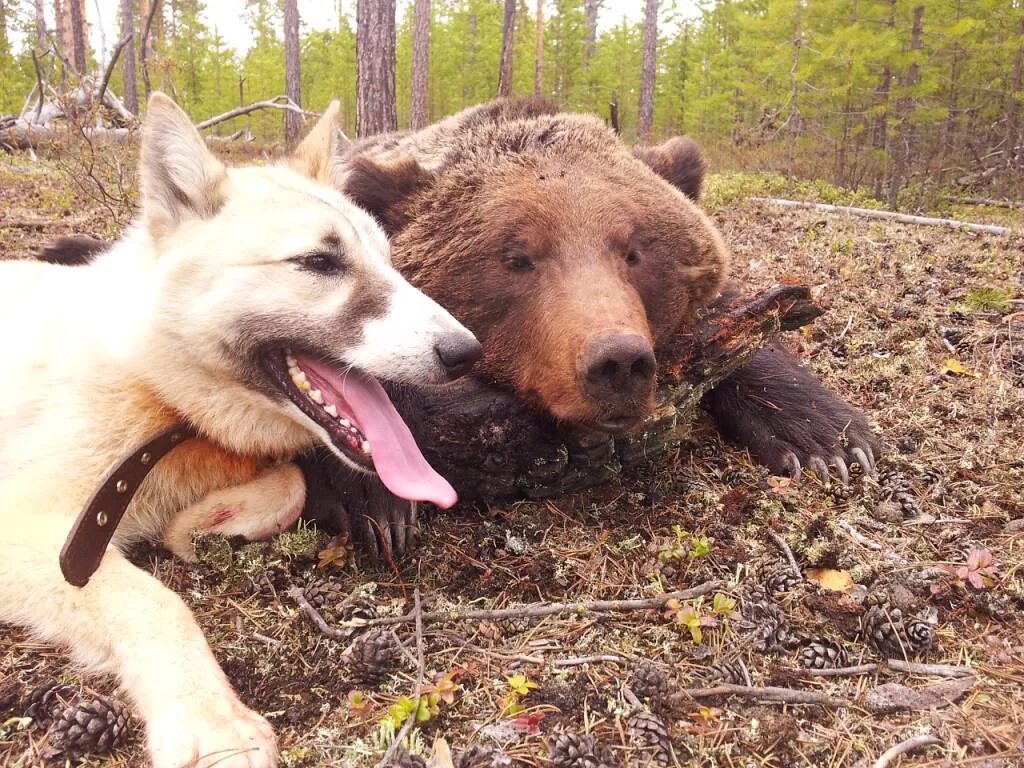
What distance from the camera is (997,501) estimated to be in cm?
313

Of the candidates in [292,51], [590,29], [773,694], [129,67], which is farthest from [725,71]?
[773,694]

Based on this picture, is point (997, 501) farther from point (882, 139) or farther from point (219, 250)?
point (882, 139)

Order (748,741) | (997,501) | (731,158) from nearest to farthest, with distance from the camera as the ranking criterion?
1. (748,741)
2. (997,501)
3. (731,158)

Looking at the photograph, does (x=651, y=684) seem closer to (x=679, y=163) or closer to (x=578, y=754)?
(x=578, y=754)

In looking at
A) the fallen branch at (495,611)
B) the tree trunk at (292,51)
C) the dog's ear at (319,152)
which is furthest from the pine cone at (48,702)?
the tree trunk at (292,51)

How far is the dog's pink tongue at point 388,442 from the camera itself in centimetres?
243

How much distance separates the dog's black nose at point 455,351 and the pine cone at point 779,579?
4.23 ft

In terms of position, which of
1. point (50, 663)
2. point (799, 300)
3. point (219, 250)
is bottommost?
point (50, 663)

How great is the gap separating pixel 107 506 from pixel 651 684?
5.80 feet

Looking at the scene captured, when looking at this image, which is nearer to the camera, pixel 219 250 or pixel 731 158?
pixel 219 250

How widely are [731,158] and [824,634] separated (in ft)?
68.7

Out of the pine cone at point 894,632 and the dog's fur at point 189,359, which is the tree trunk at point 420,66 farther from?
the pine cone at point 894,632

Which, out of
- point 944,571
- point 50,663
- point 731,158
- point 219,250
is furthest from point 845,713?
point 731,158

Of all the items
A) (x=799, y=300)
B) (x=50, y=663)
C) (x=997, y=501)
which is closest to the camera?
(x=50, y=663)
